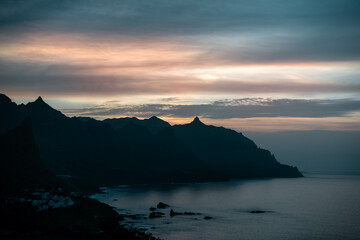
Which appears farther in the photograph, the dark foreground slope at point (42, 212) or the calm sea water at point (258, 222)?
the calm sea water at point (258, 222)

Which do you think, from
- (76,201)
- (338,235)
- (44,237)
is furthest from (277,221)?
(44,237)

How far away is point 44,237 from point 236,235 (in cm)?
5458

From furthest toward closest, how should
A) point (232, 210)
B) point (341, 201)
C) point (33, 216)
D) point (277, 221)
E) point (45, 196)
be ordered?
point (341, 201), point (232, 210), point (277, 221), point (45, 196), point (33, 216)

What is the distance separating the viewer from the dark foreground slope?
198 feet

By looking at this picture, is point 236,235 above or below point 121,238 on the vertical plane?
below

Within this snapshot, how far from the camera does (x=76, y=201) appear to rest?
325ft

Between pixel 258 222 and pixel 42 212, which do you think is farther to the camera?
pixel 258 222

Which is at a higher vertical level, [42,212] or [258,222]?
[42,212]

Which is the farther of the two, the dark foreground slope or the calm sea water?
the calm sea water

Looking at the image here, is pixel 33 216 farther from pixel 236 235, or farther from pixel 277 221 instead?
pixel 277 221

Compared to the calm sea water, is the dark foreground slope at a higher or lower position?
higher

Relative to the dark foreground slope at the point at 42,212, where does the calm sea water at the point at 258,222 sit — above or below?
below

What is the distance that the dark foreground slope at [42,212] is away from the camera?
60325 millimetres

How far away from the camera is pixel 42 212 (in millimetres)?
86375
